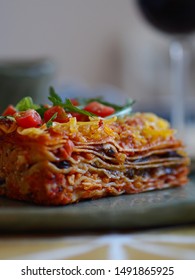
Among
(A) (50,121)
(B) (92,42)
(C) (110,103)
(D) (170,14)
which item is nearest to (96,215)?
(A) (50,121)

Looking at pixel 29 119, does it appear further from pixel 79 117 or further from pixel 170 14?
pixel 170 14

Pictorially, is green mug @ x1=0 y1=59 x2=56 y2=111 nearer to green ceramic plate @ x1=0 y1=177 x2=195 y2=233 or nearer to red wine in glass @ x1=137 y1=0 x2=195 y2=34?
red wine in glass @ x1=137 y1=0 x2=195 y2=34

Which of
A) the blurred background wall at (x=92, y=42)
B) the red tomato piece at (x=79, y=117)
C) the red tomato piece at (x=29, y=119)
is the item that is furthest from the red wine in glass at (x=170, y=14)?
the blurred background wall at (x=92, y=42)

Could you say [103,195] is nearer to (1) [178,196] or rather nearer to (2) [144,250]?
(1) [178,196]

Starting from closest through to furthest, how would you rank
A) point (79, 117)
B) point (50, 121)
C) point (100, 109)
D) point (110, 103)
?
point (50, 121) → point (79, 117) → point (100, 109) → point (110, 103)

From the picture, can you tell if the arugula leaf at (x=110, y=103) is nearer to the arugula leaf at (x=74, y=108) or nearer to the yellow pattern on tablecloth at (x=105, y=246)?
the arugula leaf at (x=74, y=108)

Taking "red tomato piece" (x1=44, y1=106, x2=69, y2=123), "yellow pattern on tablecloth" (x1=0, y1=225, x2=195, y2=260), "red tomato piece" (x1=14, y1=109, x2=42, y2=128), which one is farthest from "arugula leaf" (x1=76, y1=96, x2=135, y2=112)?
"yellow pattern on tablecloth" (x1=0, y1=225, x2=195, y2=260)

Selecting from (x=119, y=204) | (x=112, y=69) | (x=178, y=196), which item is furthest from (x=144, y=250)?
(x=112, y=69)
